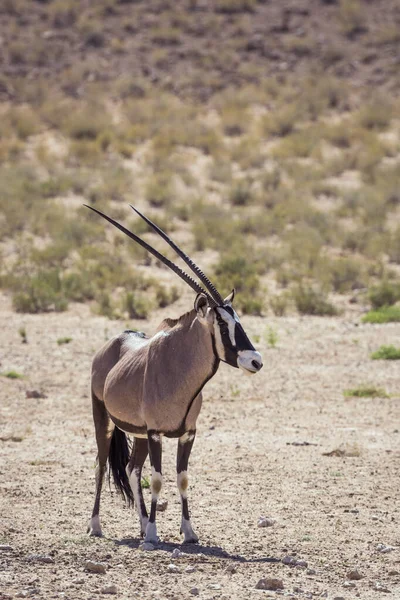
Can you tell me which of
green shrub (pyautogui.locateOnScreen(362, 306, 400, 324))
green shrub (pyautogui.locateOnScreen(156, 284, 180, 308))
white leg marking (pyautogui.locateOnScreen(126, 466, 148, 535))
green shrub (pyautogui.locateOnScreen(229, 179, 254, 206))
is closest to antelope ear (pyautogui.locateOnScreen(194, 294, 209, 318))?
white leg marking (pyautogui.locateOnScreen(126, 466, 148, 535))

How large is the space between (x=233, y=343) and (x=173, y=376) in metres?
0.57

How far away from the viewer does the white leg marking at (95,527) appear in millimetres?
7688

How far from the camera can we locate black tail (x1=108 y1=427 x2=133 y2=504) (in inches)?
315

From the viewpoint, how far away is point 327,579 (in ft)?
21.9

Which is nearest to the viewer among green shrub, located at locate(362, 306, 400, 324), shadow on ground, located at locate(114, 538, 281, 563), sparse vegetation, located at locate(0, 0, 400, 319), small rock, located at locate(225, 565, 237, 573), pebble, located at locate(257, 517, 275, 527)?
small rock, located at locate(225, 565, 237, 573)

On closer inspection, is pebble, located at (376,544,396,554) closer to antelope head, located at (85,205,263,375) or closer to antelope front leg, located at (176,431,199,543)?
antelope front leg, located at (176,431,199,543)

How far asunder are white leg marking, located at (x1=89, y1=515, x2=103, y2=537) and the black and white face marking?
1.59m

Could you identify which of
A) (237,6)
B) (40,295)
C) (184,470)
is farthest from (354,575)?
(237,6)

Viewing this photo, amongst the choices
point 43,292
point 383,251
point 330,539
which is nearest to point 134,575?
point 330,539

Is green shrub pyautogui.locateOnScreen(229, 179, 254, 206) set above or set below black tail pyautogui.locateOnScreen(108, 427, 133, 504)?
below

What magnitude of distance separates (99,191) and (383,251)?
7322mm

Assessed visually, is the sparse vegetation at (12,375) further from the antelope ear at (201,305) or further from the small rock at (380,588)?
the small rock at (380,588)

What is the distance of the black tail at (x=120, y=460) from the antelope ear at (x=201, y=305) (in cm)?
148

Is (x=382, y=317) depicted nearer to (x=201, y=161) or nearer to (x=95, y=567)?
(x=95, y=567)
